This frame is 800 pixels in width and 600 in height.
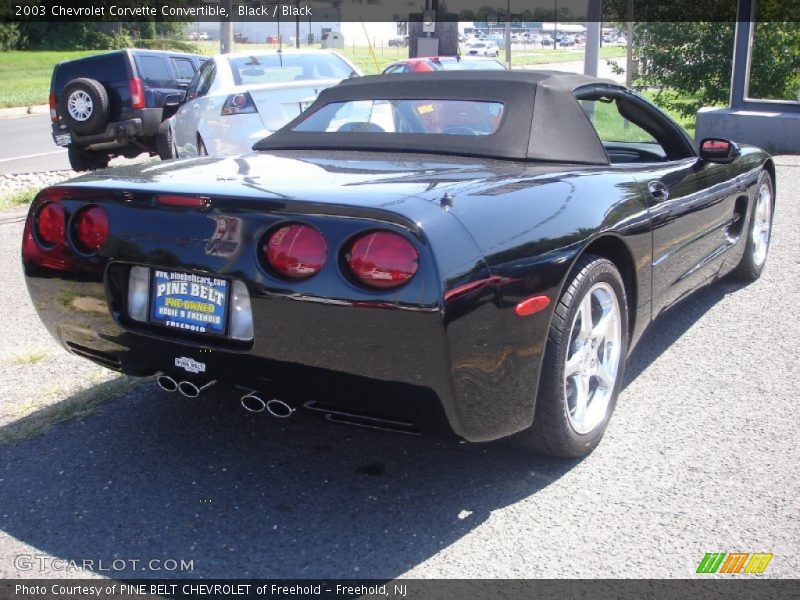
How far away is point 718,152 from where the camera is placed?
4430 millimetres

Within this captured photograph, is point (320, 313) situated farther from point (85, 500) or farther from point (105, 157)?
point (105, 157)

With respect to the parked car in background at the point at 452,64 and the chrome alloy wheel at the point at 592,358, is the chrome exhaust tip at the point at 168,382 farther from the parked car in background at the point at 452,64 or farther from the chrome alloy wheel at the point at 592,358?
the parked car in background at the point at 452,64

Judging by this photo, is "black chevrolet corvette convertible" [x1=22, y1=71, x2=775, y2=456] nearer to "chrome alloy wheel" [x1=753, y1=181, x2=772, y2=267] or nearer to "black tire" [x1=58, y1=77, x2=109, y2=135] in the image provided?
"chrome alloy wheel" [x1=753, y1=181, x2=772, y2=267]

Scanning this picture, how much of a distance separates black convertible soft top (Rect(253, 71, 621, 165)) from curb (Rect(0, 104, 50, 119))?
77.1 ft

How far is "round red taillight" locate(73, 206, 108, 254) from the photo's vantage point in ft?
10.4

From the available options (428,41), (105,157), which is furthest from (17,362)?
(428,41)

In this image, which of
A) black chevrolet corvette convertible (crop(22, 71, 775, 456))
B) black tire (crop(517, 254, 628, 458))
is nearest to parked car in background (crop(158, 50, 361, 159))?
black chevrolet corvette convertible (crop(22, 71, 775, 456))

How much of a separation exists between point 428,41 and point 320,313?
1522 centimetres

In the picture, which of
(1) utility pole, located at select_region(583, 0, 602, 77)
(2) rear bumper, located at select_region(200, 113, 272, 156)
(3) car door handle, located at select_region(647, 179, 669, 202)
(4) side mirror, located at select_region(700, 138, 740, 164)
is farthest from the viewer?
(1) utility pole, located at select_region(583, 0, 602, 77)

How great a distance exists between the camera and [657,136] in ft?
15.1

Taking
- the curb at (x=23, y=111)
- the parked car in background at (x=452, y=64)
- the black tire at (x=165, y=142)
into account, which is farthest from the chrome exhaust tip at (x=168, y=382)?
the curb at (x=23, y=111)

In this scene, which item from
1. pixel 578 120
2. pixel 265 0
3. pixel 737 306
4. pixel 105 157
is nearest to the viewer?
pixel 578 120

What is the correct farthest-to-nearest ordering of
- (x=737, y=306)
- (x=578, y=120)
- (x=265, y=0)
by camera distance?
(x=265, y=0), (x=737, y=306), (x=578, y=120)

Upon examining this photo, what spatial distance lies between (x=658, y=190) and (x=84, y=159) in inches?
393
